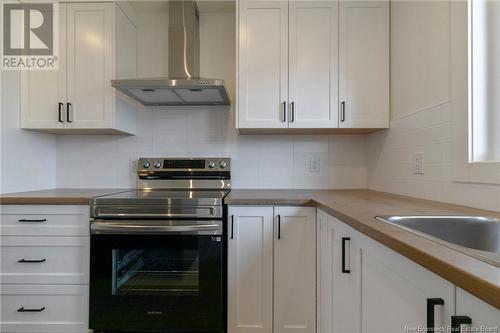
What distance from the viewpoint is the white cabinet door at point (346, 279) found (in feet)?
3.40

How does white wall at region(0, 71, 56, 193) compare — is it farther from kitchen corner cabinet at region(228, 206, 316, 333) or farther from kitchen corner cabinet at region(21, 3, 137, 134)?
kitchen corner cabinet at region(228, 206, 316, 333)

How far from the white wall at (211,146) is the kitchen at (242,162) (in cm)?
2

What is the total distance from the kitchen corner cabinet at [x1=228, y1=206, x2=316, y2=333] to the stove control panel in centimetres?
64

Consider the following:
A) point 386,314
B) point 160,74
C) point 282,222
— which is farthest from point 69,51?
point 386,314

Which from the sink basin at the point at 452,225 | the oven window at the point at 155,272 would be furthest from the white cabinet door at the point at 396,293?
the oven window at the point at 155,272

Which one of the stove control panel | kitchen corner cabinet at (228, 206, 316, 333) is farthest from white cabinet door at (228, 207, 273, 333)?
the stove control panel

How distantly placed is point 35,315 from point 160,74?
188cm

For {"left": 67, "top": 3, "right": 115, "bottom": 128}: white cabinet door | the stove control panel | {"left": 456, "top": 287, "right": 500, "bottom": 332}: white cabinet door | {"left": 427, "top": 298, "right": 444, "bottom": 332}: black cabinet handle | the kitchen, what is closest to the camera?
{"left": 456, "top": 287, "right": 500, "bottom": 332}: white cabinet door

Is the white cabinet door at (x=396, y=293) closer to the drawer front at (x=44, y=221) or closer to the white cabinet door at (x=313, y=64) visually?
the white cabinet door at (x=313, y=64)

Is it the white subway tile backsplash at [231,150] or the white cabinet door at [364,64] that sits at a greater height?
the white cabinet door at [364,64]

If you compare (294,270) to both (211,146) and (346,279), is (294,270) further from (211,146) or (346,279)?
(211,146)

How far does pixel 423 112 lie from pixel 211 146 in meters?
1.50

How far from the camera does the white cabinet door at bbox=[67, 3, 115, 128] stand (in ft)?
6.59

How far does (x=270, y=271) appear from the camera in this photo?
168 cm
